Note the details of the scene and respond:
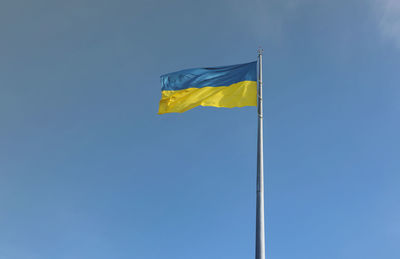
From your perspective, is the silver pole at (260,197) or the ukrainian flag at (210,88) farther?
the ukrainian flag at (210,88)

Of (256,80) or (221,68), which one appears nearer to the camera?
(256,80)

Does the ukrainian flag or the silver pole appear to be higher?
the ukrainian flag

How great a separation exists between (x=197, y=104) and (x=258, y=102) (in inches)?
142

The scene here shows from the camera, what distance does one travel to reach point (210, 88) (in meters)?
21.2

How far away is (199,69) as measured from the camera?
72.7 ft

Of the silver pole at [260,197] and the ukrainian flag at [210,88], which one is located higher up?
the ukrainian flag at [210,88]

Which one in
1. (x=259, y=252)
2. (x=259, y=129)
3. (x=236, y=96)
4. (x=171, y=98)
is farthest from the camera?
(x=171, y=98)

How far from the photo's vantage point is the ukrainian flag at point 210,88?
65.8 feet

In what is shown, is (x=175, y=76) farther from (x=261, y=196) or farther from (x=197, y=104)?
(x=261, y=196)

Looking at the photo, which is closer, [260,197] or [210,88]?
[260,197]

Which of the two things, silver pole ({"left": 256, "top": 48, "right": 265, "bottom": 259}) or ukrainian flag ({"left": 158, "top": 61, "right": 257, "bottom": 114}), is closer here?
silver pole ({"left": 256, "top": 48, "right": 265, "bottom": 259})

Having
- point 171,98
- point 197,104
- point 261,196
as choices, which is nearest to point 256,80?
point 197,104

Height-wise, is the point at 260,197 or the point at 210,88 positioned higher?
the point at 210,88

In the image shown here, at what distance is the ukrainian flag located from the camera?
20.1m
